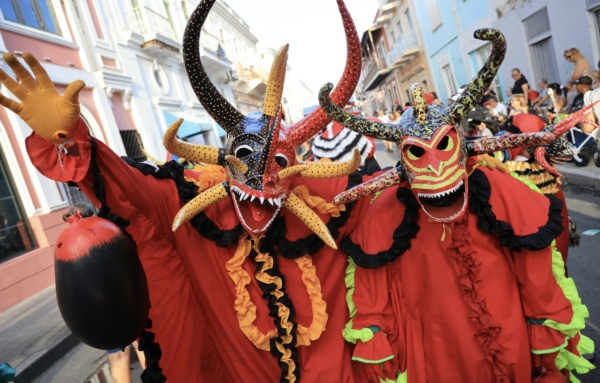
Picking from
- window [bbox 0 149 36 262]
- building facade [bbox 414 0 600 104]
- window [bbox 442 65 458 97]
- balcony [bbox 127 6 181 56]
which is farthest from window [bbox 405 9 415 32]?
window [bbox 0 149 36 262]

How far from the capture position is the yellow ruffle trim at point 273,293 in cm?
192

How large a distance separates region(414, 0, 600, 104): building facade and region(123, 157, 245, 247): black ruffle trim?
8131 mm

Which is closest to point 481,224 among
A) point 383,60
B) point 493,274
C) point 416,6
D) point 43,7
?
point 493,274

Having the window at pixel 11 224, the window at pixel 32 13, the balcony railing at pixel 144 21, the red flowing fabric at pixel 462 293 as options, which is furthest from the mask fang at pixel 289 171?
the balcony railing at pixel 144 21

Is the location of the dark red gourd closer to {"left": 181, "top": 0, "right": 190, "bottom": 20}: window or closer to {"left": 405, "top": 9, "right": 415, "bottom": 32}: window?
{"left": 181, "top": 0, "right": 190, "bottom": 20}: window

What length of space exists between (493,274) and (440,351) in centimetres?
44

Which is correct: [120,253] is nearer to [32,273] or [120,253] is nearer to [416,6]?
[32,273]

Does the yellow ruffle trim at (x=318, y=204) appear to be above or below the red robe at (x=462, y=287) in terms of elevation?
above

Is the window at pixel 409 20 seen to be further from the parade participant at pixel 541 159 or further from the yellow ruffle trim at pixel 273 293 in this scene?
the yellow ruffle trim at pixel 273 293

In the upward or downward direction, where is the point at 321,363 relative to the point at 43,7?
downward

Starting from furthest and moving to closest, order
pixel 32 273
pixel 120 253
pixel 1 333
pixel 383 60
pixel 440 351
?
pixel 383 60, pixel 32 273, pixel 1 333, pixel 440 351, pixel 120 253

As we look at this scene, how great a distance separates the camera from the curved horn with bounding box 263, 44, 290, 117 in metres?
1.70

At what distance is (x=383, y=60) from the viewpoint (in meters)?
26.3

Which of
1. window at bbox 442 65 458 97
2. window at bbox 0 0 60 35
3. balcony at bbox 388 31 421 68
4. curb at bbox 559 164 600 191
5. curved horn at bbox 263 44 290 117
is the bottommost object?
curb at bbox 559 164 600 191
